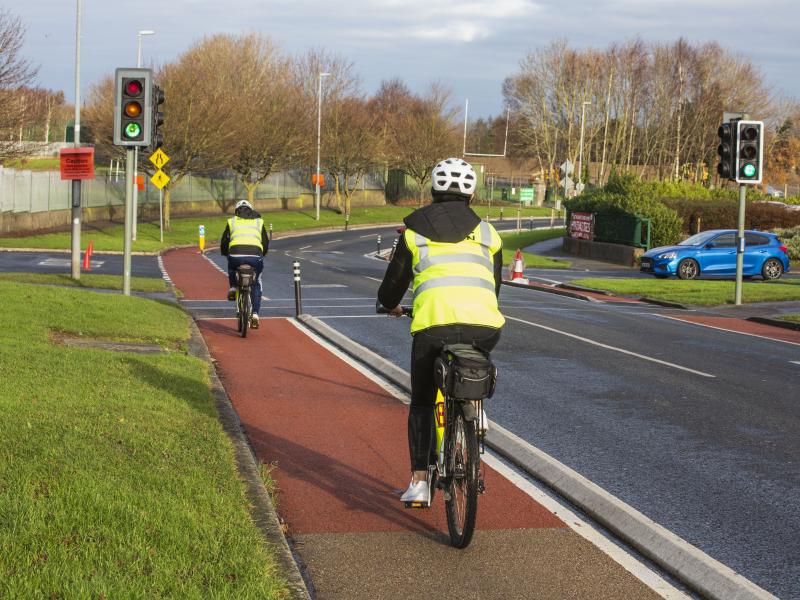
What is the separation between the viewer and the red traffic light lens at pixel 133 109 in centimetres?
1717

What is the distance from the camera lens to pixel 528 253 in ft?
163

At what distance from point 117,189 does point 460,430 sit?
187 feet

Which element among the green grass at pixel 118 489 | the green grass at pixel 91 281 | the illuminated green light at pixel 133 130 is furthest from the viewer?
the green grass at pixel 91 281

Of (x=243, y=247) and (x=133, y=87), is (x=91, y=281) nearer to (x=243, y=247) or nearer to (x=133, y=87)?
(x=133, y=87)

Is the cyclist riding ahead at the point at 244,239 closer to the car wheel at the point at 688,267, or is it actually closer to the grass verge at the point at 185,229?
the car wheel at the point at 688,267

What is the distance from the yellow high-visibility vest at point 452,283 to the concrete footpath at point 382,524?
Result: 45.3 inches

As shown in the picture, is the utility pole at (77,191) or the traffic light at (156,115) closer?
the traffic light at (156,115)

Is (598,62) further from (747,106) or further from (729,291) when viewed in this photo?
(729,291)

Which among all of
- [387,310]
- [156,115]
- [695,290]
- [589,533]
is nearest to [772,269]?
[695,290]

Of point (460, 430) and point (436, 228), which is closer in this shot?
point (460, 430)

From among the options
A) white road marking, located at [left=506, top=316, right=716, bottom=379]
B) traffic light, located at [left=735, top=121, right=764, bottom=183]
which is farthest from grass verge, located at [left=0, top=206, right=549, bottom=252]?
white road marking, located at [left=506, top=316, right=716, bottom=379]

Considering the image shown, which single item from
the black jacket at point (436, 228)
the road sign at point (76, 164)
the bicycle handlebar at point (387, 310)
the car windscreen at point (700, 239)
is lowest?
the car windscreen at point (700, 239)

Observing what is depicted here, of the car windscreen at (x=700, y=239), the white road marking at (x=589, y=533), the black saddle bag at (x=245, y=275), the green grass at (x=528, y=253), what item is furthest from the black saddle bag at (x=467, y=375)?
the green grass at (x=528, y=253)

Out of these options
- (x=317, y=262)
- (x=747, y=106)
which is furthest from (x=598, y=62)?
(x=317, y=262)
